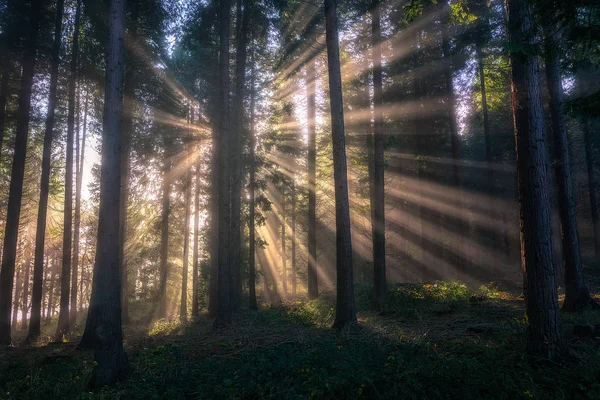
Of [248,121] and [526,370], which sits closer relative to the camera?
[526,370]

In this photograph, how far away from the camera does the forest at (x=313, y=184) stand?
5465 mm

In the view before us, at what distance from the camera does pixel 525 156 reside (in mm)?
5668

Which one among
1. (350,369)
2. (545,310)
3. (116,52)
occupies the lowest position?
(350,369)

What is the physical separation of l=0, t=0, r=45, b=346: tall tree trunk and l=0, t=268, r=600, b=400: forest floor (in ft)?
9.41

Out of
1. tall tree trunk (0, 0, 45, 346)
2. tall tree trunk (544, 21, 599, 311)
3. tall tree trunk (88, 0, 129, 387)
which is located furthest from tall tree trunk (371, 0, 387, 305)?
tall tree trunk (0, 0, 45, 346)

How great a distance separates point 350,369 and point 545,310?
336cm

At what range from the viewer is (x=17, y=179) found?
12297 mm

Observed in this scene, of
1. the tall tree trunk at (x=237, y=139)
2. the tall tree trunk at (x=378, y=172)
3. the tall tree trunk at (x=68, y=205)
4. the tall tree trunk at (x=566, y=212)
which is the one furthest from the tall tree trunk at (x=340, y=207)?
the tall tree trunk at (x=68, y=205)

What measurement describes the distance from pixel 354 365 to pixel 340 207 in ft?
14.7

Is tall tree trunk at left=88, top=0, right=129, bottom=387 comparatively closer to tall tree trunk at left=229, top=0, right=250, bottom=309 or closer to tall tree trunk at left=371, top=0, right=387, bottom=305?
tall tree trunk at left=229, top=0, right=250, bottom=309

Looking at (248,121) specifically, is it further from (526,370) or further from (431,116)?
(526,370)

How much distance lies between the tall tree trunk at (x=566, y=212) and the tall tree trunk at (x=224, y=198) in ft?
33.7

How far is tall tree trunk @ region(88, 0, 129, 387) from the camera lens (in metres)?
6.63

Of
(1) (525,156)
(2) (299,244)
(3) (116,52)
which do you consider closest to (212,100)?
(3) (116,52)
